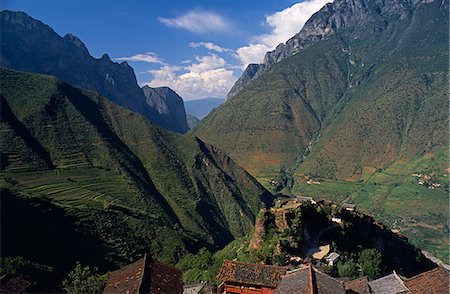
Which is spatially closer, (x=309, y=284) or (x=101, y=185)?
(x=309, y=284)

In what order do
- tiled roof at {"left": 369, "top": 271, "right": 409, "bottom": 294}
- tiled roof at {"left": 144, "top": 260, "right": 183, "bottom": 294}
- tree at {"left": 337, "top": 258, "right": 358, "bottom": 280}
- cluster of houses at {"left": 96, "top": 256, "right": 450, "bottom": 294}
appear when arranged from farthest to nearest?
tree at {"left": 337, "top": 258, "right": 358, "bottom": 280} < tiled roof at {"left": 369, "top": 271, "right": 409, "bottom": 294} < tiled roof at {"left": 144, "top": 260, "right": 183, "bottom": 294} < cluster of houses at {"left": 96, "top": 256, "right": 450, "bottom": 294}

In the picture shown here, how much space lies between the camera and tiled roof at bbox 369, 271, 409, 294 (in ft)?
107

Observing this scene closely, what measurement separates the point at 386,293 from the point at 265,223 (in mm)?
25593

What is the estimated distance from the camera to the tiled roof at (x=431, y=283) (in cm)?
3033

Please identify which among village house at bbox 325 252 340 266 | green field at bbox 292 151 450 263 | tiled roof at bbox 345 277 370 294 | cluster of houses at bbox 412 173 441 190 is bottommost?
green field at bbox 292 151 450 263

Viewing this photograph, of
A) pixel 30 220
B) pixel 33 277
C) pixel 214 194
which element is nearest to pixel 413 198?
pixel 214 194

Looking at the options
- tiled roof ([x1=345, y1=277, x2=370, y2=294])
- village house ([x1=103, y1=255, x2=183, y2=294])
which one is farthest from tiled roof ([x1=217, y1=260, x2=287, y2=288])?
tiled roof ([x1=345, y1=277, x2=370, y2=294])

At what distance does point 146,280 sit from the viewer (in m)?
28.4

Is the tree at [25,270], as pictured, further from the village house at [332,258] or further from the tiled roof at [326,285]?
the village house at [332,258]

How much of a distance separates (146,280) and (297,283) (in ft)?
30.3

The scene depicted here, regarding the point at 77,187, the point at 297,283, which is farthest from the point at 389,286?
the point at 77,187

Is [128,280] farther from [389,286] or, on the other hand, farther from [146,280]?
[389,286]

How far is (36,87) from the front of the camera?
475ft

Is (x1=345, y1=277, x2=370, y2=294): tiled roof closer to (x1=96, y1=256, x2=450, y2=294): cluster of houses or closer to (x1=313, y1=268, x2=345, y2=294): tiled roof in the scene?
(x1=96, y1=256, x2=450, y2=294): cluster of houses
